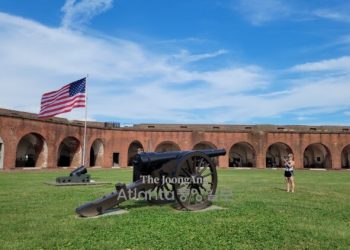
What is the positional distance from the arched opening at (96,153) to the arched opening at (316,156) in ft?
70.1

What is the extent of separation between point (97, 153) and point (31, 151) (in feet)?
18.2

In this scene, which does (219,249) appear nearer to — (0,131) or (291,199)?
(291,199)

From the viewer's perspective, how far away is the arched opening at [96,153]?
98.5 feet

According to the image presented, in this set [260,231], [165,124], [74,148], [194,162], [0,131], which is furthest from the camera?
[165,124]

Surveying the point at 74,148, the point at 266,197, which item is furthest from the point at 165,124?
the point at 266,197

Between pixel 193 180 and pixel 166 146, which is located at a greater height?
pixel 166 146

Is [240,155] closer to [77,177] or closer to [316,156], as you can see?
[316,156]

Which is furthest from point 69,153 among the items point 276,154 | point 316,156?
point 316,156

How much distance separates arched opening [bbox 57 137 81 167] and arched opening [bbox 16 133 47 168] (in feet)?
7.10

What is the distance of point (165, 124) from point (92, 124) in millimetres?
7554

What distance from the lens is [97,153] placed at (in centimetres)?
3031

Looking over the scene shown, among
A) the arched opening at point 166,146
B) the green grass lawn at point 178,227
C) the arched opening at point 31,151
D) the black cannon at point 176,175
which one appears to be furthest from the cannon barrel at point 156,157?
the arched opening at point 166,146

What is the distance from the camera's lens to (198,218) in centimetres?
609

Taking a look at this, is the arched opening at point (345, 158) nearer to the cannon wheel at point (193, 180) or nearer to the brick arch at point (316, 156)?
the brick arch at point (316, 156)
